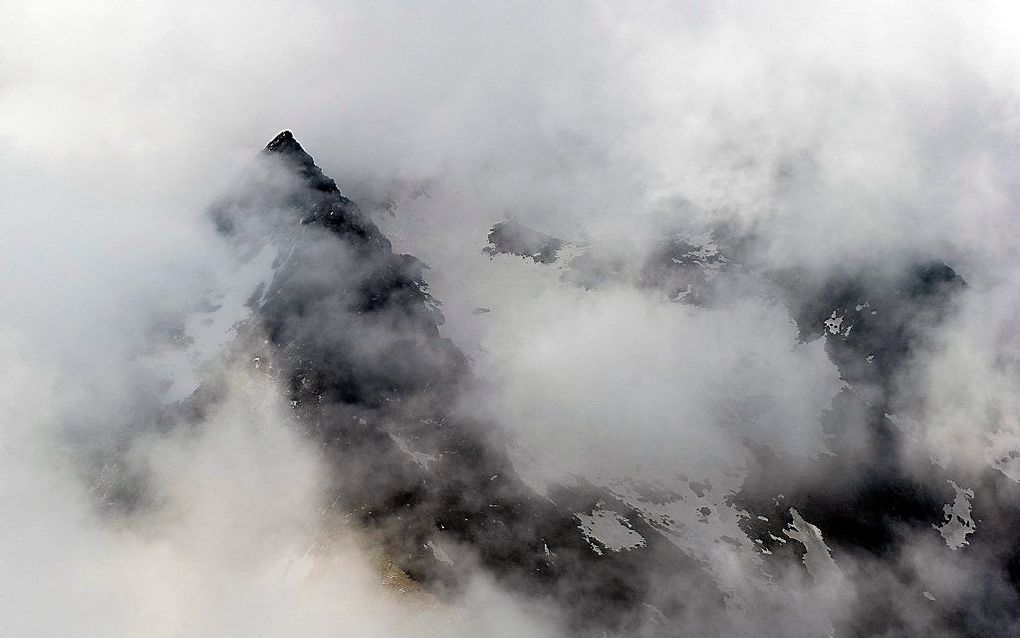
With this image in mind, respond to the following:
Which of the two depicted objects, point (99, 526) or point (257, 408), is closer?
point (99, 526)

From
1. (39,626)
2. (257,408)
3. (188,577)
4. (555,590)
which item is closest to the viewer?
(39,626)

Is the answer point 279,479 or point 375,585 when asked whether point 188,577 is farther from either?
point 375,585

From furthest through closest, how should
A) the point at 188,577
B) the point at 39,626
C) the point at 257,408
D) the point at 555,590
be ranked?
the point at 257,408
the point at 555,590
the point at 188,577
the point at 39,626

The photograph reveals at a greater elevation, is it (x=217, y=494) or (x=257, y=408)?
(x=257, y=408)

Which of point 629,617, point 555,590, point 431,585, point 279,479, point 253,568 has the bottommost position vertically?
point 629,617

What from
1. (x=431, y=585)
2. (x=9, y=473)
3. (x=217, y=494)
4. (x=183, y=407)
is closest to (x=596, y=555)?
(x=431, y=585)

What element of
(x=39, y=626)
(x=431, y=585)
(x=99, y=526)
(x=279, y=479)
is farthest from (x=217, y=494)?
(x=431, y=585)

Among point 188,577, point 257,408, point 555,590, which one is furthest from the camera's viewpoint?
point 257,408

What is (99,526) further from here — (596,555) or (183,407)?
(596,555)

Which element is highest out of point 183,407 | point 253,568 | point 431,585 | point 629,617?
point 183,407
